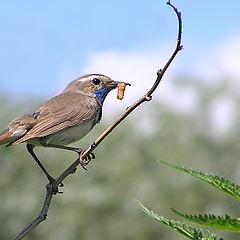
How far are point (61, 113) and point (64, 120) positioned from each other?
11 centimetres

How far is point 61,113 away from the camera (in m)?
5.92

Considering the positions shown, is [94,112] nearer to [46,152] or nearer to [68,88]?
[68,88]

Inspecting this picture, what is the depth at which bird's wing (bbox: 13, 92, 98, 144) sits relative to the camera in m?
5.51

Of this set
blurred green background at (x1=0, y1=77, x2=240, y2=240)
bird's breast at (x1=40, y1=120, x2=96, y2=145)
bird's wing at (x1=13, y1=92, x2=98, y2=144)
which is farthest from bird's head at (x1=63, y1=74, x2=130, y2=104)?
blurred green background at (x1=0, y1=77, x2=240, y2=240)

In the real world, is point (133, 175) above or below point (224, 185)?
below

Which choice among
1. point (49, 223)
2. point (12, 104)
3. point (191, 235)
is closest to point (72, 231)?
point (49, 223)

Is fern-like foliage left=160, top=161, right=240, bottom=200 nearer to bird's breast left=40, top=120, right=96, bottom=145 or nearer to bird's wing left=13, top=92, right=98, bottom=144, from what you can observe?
bird's wing left=13, top=92, right=98, bottom=144

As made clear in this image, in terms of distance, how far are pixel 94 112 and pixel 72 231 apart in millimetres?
19126

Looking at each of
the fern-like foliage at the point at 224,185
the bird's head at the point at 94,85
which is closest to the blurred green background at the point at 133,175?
the bird's head at the point at 94,85

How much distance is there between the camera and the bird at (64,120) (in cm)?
535

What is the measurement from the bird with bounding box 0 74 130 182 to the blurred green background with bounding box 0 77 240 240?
45.8ft

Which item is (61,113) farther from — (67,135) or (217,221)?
(217,221)

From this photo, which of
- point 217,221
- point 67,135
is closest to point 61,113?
point 67,135

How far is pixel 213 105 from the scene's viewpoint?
28.3 meters
